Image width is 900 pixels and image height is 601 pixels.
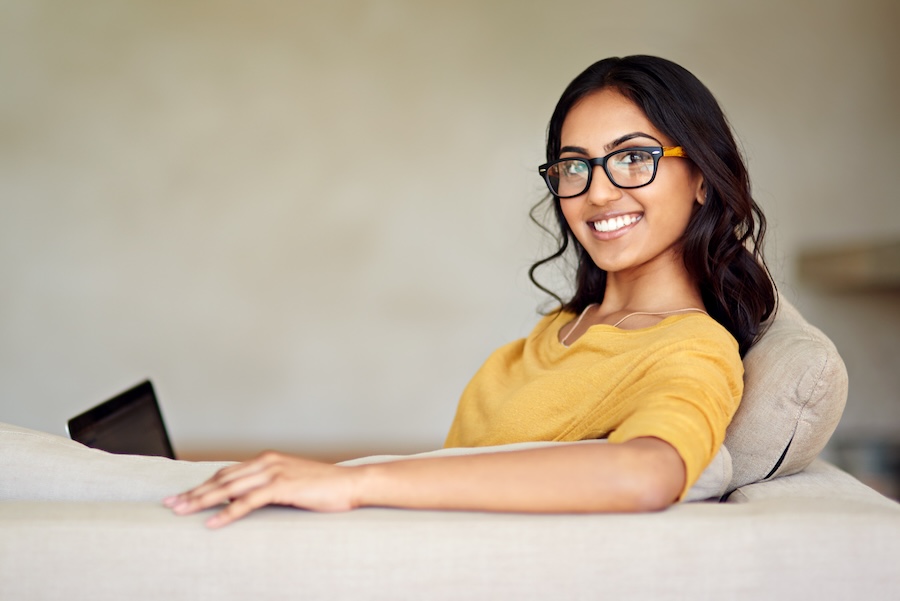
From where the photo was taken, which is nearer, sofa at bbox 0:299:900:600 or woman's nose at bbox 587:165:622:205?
sofa at bbox 0:299:900:600

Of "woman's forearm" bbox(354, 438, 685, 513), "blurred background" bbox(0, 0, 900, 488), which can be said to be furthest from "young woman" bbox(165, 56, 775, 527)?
"blurred background" bbox(0, 0, 900, 488)

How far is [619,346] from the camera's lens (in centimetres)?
131

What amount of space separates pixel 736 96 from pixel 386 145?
5.27ft

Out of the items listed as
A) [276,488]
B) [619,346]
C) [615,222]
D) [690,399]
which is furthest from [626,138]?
[276,488]

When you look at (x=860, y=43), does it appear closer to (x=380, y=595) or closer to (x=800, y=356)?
(x=800, y=356)

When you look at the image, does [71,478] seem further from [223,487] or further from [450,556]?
[450,556]

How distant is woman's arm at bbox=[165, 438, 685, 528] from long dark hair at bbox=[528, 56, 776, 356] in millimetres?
592

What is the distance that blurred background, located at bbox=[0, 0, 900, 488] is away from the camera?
4059 mm

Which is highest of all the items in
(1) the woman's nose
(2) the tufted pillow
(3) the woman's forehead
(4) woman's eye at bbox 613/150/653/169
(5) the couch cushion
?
(3) the woman's forehead

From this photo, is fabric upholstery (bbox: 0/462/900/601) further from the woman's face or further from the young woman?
the woman's face

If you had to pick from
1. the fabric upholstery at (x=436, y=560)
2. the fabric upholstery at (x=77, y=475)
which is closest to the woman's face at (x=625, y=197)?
the fabric upholstery at (x=77, y=475)

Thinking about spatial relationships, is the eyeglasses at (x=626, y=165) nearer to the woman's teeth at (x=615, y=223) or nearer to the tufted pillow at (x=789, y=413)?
the woman's teeth at (x=615, y=223)

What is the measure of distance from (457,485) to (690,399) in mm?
299

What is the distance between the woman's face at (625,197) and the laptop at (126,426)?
2.85 feet
